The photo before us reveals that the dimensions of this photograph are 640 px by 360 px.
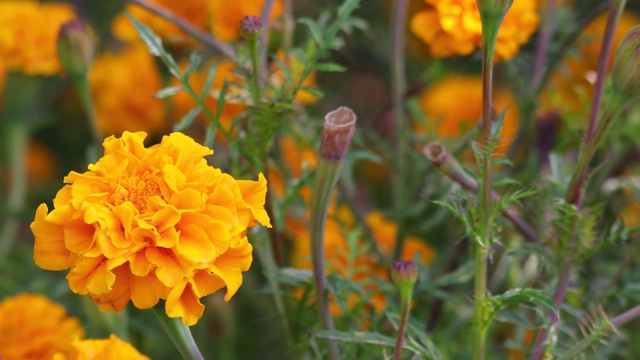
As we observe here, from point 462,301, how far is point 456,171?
27 centimetres

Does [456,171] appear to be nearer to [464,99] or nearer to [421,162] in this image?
[421,162]

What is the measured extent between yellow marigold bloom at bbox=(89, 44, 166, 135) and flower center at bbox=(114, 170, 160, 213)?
23.1 inches

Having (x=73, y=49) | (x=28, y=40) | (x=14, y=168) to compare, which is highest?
(x=73, y=49)

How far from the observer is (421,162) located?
2.68 feet

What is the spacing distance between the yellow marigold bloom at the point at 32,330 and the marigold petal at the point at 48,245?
0.56 ft

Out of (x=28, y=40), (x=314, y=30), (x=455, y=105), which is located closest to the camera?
(x=314, y=30)

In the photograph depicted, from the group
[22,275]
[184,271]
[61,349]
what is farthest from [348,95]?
[184,271]

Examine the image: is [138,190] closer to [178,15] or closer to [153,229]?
[153,229]

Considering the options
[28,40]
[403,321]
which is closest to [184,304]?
[403,321]

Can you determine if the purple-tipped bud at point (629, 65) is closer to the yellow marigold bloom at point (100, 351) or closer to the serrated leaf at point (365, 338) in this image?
the serrated leaf at point (365, 338)

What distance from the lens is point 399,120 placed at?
0.81 m

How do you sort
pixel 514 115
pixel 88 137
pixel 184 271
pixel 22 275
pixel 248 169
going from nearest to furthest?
1. pixel 184 271
2. pixel 248 169
3. pixel 22 275
4. pixel 514 115
5. pixel 88 137

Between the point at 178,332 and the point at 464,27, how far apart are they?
33cm

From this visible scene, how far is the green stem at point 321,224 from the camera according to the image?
0.52 m
